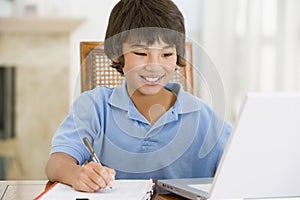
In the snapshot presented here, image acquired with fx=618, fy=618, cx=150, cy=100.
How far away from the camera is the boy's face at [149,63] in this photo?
1.30 m

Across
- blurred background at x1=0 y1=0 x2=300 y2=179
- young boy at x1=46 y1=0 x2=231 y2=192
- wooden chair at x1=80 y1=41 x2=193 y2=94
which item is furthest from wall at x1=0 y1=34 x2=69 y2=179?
young boy at x1=46 y1=0 x2=231 y2=192

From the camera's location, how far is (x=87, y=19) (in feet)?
12.3

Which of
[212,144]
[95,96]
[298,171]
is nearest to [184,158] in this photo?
[212,144]

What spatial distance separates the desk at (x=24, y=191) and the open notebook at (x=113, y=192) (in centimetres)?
5

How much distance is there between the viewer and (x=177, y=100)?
58.5 inches

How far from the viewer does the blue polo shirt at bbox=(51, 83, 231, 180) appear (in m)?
1.45

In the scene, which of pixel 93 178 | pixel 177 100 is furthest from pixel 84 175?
pixel 177 100

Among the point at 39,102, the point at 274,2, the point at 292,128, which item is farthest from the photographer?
the point at 39,102

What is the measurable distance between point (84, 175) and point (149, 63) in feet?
0.96

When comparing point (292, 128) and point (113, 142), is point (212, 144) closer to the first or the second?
point (113, 142)

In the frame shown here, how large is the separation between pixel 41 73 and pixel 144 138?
2.42 m

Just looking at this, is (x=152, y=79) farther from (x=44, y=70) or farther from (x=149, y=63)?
(x=44, y=70)

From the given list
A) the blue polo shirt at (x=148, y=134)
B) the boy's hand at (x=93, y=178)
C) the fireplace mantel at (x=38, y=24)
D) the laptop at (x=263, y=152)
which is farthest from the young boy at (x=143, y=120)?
the fireplace mantel at (x=38, y=24)

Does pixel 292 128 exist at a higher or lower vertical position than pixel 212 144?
higher
